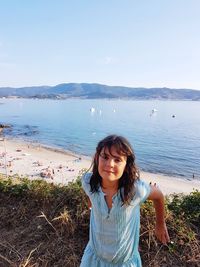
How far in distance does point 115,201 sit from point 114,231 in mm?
273

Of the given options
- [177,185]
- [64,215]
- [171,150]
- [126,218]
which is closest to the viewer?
[126,218]

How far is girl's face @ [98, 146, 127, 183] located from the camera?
8.76 feet

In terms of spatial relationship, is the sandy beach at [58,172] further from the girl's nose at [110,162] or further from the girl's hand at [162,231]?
the girl's nose at [110,162]

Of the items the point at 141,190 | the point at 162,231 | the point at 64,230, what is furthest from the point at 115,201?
the point at 64,230

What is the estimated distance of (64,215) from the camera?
489 centimetres

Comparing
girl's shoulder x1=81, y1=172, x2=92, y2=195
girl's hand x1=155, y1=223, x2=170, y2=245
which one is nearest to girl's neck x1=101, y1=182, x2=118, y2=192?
girl's shoulder x1=81, y1=172, x2=92, y2=195

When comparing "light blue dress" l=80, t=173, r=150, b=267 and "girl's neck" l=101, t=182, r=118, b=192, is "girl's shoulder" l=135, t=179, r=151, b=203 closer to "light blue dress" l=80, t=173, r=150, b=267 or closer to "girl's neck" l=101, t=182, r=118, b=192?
"light blue dress" l=80, t=173, r=150, b=267

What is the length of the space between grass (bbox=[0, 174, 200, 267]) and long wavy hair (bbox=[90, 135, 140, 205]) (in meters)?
1.93

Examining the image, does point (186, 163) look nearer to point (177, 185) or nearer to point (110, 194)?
point (177, 185)

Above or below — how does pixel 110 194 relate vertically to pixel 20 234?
above

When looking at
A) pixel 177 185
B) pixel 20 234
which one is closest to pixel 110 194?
pixel 20 234

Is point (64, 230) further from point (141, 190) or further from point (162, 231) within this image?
point (141, 190)

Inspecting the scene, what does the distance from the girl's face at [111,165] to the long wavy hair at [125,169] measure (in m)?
0.03

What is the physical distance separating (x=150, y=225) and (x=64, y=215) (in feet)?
4.30
